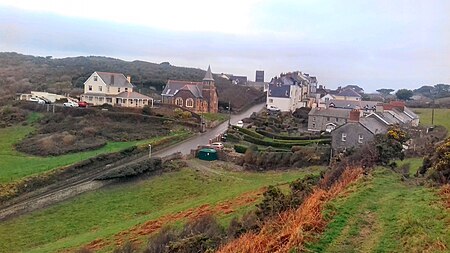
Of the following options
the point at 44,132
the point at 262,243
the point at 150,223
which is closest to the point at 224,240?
the point at 262,243

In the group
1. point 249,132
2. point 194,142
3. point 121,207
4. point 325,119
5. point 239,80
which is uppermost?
point 239,80

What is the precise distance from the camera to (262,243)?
9.82m

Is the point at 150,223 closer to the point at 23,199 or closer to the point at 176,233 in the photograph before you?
the point at 176,233

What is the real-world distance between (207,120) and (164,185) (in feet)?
74.0

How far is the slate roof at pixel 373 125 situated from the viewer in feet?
127

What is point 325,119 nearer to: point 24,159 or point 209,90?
point 209,90

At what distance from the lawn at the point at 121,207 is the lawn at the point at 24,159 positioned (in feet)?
17.5

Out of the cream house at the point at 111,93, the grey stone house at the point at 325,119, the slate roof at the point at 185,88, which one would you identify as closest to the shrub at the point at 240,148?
the grey stone house at the point at 325,119

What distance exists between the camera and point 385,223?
1152 cm

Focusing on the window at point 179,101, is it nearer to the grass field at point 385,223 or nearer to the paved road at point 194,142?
the paved road at point 194,142

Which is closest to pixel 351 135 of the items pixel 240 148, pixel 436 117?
pixel 240 148

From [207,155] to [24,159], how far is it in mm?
14153

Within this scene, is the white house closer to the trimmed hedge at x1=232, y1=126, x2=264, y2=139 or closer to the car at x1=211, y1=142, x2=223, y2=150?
the trimmed hedge at x1=232, y1=126, x2=264, y2=139

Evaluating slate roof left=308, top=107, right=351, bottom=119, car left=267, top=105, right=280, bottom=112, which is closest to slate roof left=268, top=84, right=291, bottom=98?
car left=267, top=105, right=280, bottom=112
